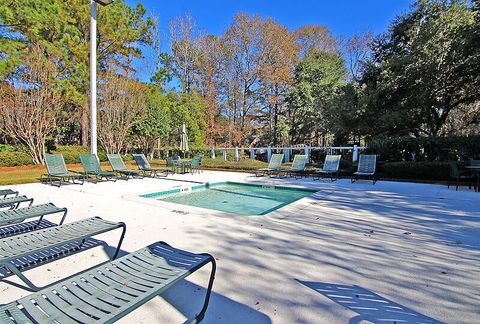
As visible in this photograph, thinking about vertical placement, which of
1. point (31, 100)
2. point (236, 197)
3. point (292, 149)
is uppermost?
point (31, 100)

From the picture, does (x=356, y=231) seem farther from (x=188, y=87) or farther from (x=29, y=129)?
(x=188, y=87)

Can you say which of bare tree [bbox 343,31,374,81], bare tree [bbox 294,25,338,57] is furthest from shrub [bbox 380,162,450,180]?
bare tree [bbox 294,25,338,57]

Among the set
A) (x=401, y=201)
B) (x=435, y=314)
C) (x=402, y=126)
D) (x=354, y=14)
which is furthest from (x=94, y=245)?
(x=354, y=14)

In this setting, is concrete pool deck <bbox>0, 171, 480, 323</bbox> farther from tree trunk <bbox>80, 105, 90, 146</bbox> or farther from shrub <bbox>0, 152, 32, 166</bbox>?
A: tree trunk <bbox>80, 105, 90, 146</bbox>

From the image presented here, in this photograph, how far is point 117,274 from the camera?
1.71 meters

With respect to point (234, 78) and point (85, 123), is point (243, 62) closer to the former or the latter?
point (234, 78)

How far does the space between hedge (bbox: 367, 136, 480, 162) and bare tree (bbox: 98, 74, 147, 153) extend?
14.0 m

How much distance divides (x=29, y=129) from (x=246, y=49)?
15946 millimetres

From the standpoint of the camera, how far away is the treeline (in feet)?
41.7

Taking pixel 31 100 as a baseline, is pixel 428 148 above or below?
below

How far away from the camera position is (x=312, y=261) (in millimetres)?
2928

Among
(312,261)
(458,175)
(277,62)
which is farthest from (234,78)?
(312,261)

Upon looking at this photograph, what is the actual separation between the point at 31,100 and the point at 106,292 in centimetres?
1528

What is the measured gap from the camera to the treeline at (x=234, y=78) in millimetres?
12703
